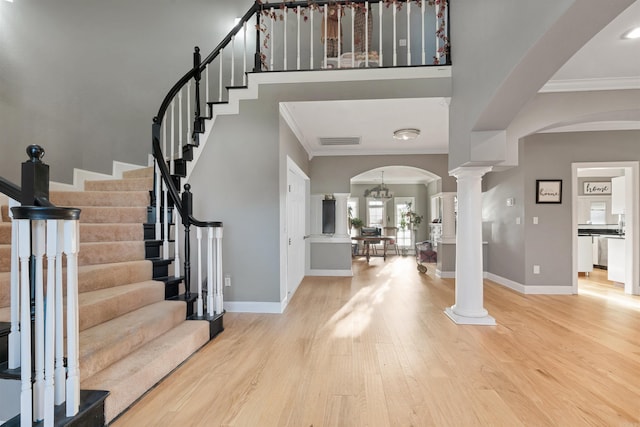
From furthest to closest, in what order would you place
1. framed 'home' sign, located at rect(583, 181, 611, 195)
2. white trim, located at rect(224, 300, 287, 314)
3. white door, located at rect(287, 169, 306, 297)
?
framed 'home' sign, located at rect(583, 181, 611, 195) < white door, located at rect(287, 169, 306, 297) < white trim, located at rect(224, 300, 287, 314)

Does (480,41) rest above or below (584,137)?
above

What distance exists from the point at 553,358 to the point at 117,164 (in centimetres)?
540

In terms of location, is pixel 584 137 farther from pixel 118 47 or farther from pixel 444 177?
pixel 118 47

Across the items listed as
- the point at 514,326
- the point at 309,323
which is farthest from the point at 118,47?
the point at 514,326

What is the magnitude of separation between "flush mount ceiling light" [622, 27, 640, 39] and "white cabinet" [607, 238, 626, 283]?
393 cm

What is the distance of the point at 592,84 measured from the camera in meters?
2.95

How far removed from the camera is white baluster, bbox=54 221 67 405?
132cm

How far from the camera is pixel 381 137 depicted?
487 cm

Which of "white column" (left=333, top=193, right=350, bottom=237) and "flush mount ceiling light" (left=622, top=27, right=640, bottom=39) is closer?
"flush mount ceiling light" (left=622, top=27, right=640, bottom=39)

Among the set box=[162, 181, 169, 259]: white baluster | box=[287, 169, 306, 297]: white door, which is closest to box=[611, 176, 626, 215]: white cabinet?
box=[287, 169, 306, 297]: white door

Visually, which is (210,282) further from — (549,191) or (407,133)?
(549,191)

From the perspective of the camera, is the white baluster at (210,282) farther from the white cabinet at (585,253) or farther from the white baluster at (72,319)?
the white cabinet at (585,253)

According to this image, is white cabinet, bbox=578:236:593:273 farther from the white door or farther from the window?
the white door

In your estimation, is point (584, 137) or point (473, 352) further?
point (584, 137)
